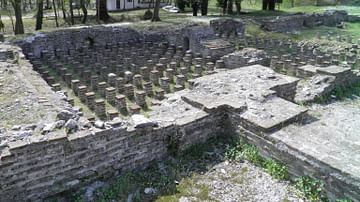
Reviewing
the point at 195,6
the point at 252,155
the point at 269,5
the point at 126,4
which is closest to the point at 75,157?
the point at 252,155

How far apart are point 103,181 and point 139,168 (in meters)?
0.76

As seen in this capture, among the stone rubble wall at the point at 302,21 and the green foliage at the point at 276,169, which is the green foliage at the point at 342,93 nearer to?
the green foliage at the point at 276,169

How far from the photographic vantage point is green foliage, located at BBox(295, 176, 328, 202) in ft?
20.0

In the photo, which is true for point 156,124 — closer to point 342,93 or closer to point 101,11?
point 342,93

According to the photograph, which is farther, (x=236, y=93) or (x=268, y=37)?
(x=268, y=37)

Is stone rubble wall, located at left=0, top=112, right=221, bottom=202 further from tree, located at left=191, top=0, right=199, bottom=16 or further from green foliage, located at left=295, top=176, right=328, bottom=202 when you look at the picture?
tree, located at left=191, top=0, right=199, bottom=16

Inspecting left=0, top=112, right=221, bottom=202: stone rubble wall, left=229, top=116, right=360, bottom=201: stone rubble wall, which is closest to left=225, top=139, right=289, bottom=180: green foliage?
left=229, top=116, right=360, bottom=201: stone rubble wall

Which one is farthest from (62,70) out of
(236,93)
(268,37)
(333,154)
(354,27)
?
(354,27)

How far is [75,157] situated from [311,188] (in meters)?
4.35

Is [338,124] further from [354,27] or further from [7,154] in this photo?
[354,27]

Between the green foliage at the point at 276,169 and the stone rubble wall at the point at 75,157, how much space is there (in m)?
1.81

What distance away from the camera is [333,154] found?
21.0ft

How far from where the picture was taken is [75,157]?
624 centimetres

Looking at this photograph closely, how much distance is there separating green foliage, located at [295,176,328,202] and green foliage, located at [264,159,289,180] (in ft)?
0.86
